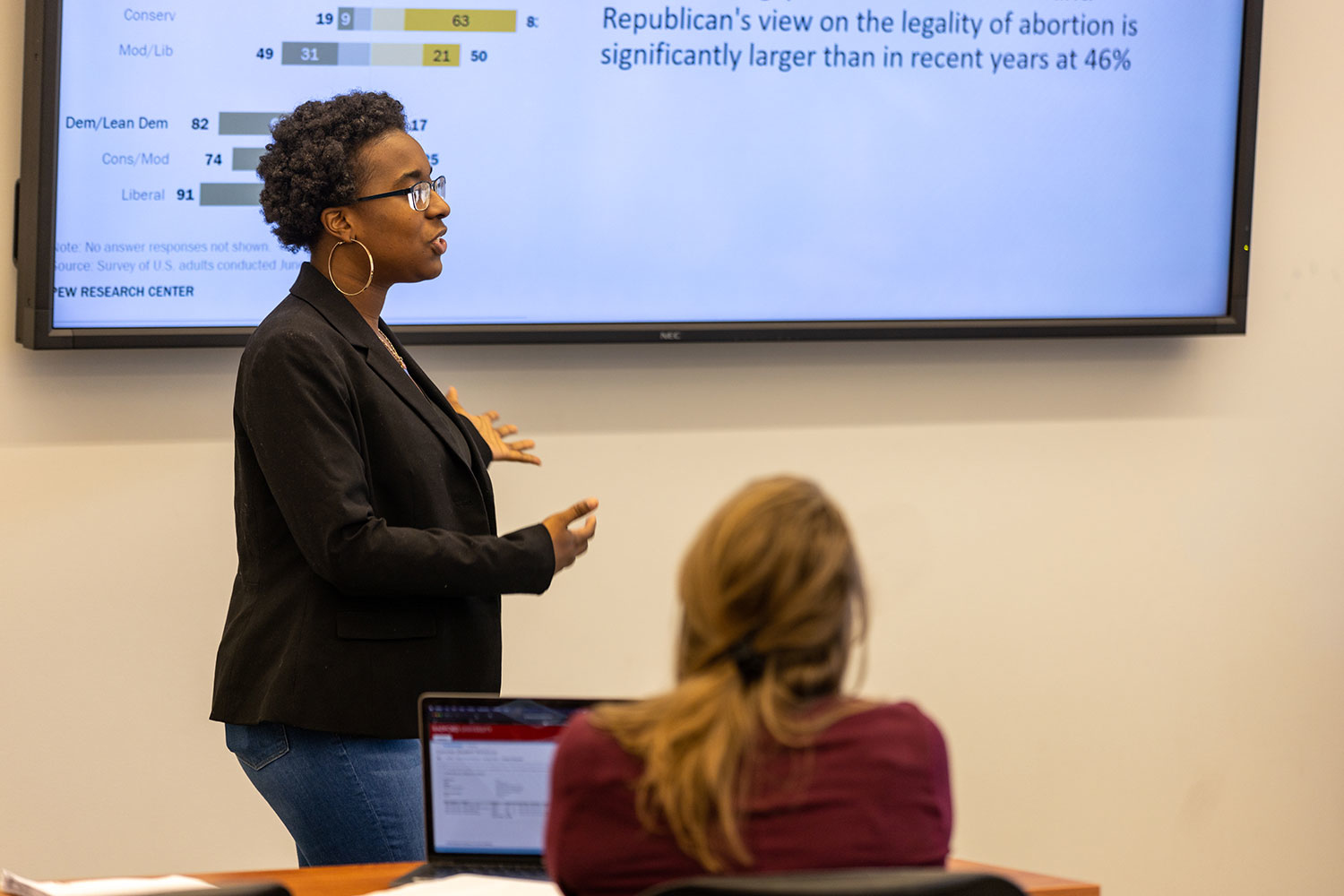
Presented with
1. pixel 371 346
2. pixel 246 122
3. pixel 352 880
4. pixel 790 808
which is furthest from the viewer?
pixel 246 122

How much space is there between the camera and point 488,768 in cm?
162

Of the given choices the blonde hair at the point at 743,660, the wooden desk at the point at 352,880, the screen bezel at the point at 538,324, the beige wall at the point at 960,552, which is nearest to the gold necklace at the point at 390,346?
the screen bezel at the point at 538,324

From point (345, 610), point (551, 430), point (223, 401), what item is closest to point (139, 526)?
point (223, 401)

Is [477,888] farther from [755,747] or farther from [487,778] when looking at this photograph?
[755,747]

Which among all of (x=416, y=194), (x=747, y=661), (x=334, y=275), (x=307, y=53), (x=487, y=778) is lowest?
(x=487, y=778)

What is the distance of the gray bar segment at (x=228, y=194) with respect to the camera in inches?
103

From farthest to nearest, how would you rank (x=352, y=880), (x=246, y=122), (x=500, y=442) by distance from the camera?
(x=246, y=122)
(x=500, y=442)
(x=352, y=880)

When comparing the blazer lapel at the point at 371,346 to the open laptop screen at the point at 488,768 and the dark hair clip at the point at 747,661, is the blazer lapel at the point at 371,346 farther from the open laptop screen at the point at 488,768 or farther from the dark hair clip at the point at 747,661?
the dark hair clip at the point at 747,661

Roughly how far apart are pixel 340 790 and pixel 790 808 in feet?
2.97

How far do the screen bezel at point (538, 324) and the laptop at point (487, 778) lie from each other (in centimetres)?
124

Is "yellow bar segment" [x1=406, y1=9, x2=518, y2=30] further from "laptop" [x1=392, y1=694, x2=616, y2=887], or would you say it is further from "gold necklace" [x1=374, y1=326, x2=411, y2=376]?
"laptop" [x1=392, y1=694, x2=616, y2=887]

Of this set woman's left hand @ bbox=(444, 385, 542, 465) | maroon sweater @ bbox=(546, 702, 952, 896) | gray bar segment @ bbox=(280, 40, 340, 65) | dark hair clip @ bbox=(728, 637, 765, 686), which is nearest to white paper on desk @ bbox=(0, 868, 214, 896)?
maroon sweater @ bbox=(546, 702, 952, 896)

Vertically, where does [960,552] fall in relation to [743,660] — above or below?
below

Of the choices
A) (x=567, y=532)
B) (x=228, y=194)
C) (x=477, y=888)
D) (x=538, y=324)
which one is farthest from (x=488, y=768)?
(x=228, y=194)
